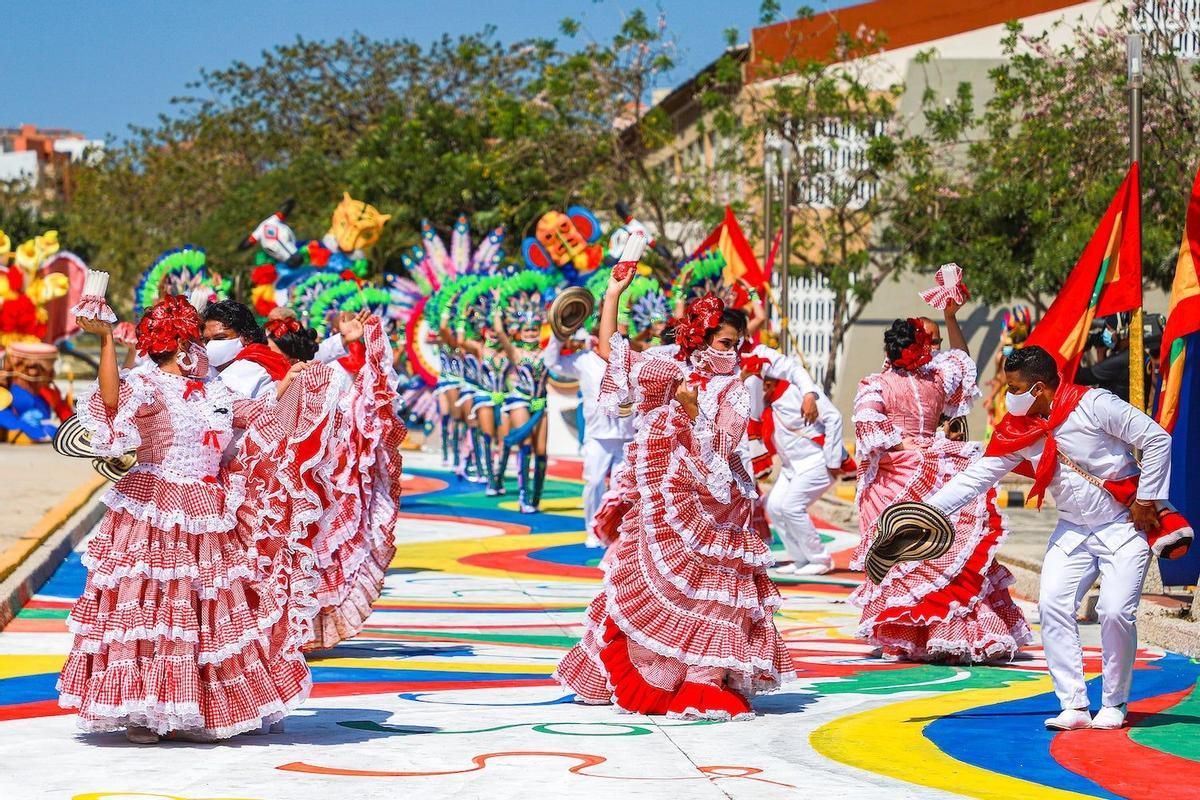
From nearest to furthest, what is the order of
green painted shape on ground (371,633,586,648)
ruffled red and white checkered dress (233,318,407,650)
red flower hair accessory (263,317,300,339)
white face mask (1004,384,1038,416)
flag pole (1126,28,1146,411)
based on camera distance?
white face mask (1004,384,1038,416) → ruffled red and white checkered dress (233,318,407,650) → red flower hair accessory (263,317,300,339) → green painted shape on ground (371,633,586,648) → flag pole (1126,28,1146,411)

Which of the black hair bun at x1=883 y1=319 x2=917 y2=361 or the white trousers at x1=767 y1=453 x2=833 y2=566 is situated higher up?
the black hair bun at x1=883 y1=319 x2=917 y2=361

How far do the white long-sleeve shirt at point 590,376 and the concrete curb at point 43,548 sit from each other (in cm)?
431

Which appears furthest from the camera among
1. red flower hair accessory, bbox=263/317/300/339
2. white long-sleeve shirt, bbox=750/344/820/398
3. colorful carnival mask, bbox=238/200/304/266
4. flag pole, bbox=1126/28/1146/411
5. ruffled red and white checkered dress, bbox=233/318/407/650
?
colorful carnival mask, bbox=238/200/304/266

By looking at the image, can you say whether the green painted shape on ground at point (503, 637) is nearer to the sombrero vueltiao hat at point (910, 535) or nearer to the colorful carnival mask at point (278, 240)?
the sombrero vueltiao hat at point (910, 535)

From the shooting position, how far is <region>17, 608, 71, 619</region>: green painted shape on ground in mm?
11758

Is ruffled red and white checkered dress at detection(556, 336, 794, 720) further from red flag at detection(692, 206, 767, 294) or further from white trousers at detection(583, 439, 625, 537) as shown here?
red flag at detection(692, 206, 767, 294)

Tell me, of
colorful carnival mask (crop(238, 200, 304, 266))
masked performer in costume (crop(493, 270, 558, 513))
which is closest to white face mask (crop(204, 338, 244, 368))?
masked performer in costume (crop(493, 270, 558, 513))

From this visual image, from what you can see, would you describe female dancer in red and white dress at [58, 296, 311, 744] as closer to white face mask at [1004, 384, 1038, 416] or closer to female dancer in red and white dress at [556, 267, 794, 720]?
female dancer in red and white dress at [556, 267, 794, 720]

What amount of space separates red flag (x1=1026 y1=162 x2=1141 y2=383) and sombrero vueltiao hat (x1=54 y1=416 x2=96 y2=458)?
253 inches

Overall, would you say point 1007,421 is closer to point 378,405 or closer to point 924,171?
point 378,405

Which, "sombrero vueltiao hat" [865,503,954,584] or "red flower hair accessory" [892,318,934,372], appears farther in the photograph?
"red flower hair accessory" [892,318,934,372]

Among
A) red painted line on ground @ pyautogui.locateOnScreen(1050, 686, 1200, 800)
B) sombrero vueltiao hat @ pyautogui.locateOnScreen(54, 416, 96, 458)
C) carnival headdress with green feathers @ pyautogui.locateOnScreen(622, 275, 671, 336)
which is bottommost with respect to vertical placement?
red painted line on ground @ pyautogui.locateOnScreen(1050, 686, 1200, 800)

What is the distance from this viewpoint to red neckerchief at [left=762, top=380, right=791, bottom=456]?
14438 mm

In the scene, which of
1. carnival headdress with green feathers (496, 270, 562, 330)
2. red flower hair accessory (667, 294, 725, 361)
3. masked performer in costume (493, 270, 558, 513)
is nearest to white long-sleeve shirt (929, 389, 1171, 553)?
red flower hair accessory (667, 294, 725, 361)
